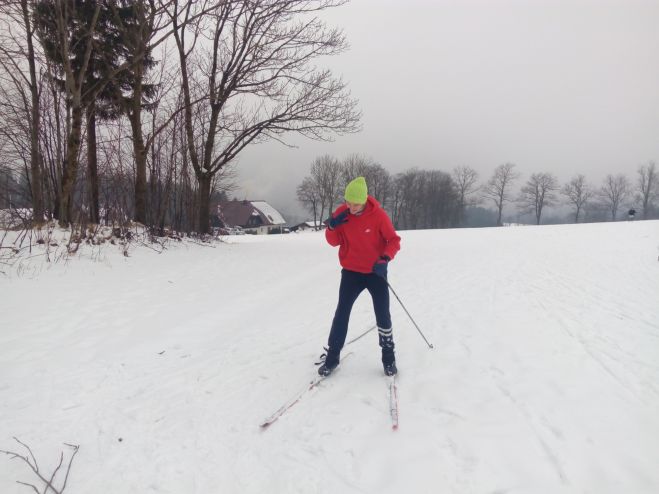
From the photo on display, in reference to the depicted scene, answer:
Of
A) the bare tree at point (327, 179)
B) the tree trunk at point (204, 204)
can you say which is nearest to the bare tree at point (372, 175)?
the bare tree at point (327, 179)

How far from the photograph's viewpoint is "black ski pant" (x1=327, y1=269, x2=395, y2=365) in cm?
357

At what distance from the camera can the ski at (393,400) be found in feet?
9.20

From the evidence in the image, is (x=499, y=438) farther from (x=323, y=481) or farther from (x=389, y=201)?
(x=389, y=201)

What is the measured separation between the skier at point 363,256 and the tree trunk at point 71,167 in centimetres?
779

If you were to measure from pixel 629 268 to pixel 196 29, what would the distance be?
54.5ft

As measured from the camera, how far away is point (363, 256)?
353 centimetres

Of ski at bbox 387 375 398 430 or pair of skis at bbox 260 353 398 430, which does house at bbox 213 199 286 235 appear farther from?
ski at bbox 387 375 398 430

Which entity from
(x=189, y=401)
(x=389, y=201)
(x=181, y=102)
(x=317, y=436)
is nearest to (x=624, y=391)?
(x=317, y=436)

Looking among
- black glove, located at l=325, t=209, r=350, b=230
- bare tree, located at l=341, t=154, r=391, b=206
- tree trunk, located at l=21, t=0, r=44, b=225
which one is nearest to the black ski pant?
black glove, located at l=325, t=209, r=350, b=230

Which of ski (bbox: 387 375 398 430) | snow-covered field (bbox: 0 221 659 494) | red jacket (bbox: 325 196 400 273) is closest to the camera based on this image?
snow-covered field (bbox: 0 221 659 494)

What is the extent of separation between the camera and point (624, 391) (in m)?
3.05

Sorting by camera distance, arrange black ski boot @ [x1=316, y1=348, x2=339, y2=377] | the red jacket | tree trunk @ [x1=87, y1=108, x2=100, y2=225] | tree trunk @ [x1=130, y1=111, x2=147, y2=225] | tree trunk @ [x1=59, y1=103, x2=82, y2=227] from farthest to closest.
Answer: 1. tree trunk @ [x1=130, y1=111, x2=147, y2=225]
2. tree trunk @ [x1=87, y1=108, x2=100, y2=225]
3. tree trunk @ [x1=59, y1=103, x2=82, y2=227]
4. black ski boot @ [x1=316, y1=348, x2=339, y2=377]
5. the red jacket

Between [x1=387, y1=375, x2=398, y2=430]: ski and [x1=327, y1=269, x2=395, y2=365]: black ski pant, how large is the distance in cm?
21

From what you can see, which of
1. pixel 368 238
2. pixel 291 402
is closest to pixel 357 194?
pixel 368 238
